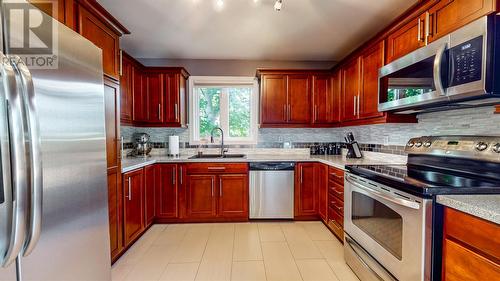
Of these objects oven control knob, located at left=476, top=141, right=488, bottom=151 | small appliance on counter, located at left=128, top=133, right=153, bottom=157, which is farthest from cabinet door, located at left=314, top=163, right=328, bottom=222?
small appliance on counter, located at left=128, top=133, right=153, bottom=157

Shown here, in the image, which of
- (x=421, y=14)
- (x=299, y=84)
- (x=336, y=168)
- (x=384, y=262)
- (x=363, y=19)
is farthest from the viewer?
(x=299, y=84)

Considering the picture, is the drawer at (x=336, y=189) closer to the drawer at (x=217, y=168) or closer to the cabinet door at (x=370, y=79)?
the cabinet door at (x=370, y=79)

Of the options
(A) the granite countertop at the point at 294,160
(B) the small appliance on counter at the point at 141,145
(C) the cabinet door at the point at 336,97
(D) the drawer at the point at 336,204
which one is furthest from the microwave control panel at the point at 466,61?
(B) the small appliance on counter at the point at 141,145

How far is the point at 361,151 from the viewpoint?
10.6 feet

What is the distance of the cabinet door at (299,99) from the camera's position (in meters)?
3.46

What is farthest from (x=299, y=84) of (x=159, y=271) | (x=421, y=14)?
(x=159, y=271)

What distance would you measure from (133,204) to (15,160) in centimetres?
193

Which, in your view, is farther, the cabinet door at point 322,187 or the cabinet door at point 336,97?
the cabinet door at point 336,97

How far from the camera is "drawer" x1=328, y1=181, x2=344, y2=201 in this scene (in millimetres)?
2510

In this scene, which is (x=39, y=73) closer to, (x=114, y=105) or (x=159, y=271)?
(x=114, y=105)

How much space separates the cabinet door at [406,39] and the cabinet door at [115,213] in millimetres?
2641

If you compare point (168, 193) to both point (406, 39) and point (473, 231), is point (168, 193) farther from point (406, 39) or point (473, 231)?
point (406, 39)

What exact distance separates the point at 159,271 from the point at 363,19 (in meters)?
3.12

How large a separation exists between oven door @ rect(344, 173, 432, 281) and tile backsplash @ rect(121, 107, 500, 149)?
819 mm
